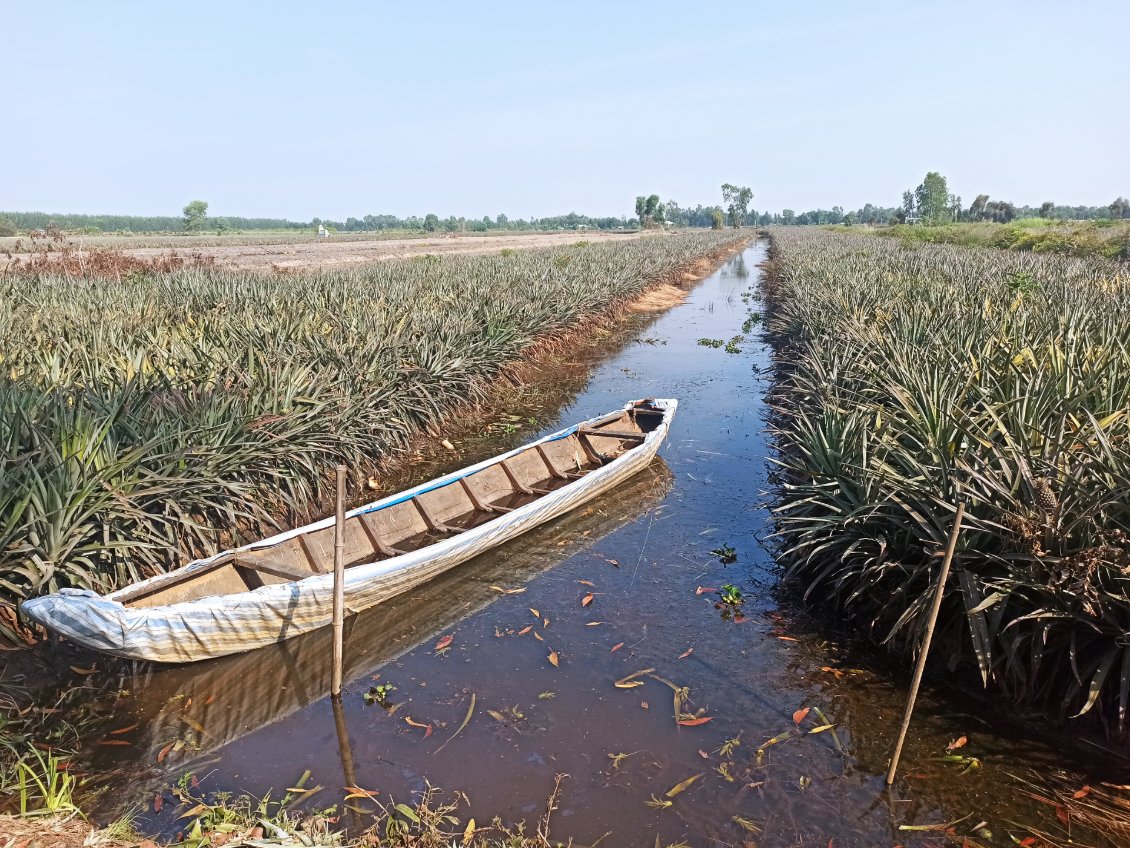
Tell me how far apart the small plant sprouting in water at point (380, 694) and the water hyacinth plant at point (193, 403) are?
1.96m

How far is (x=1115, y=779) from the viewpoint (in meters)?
A: 3.86

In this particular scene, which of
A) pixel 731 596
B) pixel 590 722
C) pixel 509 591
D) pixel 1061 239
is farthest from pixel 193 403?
pixel 1061 239

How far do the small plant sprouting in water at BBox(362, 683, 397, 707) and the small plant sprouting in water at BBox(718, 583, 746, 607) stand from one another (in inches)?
112

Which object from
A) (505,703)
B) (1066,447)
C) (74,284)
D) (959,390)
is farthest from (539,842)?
(74,284)

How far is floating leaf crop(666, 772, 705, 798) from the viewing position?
3945mm

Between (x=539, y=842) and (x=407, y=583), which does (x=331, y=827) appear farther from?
(x=407, y=583)

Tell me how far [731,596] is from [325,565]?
11.3ft

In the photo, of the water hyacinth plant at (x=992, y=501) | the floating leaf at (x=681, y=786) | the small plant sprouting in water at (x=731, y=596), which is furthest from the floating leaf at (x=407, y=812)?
the small plant sprouting in water at (x=731, y=596)

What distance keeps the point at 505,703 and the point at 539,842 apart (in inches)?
50.3

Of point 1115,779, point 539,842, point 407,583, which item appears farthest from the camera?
point 407,583

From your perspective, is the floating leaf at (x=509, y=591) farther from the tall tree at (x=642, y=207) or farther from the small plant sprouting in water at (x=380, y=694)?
the tall tree at (x=642, y=207)

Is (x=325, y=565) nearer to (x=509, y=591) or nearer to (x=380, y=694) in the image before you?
(x=380, y=694)

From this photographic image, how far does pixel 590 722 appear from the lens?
4.57m

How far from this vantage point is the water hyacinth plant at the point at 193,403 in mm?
5043
